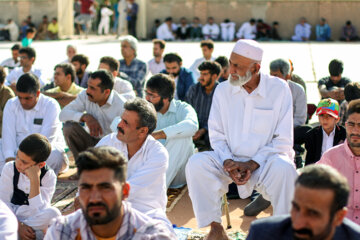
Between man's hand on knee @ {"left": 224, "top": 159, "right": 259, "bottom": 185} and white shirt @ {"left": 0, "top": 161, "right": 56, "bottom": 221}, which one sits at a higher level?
man's hand on knee @ {"left": 224, "top": 159, "right": 259, "bottom": 185}

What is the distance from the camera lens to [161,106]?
6.21m

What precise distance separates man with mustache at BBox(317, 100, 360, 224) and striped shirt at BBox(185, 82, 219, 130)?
10.3ft

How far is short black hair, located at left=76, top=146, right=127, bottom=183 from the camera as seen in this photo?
3.09 m

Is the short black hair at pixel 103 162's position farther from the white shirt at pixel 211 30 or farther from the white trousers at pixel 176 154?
the white shirt at pixel 211 30

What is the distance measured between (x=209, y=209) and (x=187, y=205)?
4.31 feet

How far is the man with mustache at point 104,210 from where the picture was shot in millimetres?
3004

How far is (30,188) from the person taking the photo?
191 inches

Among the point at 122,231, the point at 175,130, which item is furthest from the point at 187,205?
the point at 122,231

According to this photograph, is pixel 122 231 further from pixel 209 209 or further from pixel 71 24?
pixel 71 24

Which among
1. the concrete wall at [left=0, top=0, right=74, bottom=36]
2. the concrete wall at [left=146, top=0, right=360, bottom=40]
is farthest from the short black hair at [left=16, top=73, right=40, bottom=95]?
the concrete wall at [left=0, top=0, right=74, bottom=36]

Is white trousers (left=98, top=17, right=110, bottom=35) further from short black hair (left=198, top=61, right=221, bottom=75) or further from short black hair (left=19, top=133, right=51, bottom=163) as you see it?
short black hair (left=19, top=133, right=51, bottom=163)

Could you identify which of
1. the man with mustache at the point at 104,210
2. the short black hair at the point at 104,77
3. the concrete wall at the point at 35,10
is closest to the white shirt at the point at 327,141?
the short black hair at the point at 104,77

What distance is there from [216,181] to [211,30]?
22.0 meters

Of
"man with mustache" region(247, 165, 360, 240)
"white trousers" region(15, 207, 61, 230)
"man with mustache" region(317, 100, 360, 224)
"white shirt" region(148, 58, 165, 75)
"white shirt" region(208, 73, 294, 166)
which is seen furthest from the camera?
"white shirt" region(148, 58, 165, 75)
